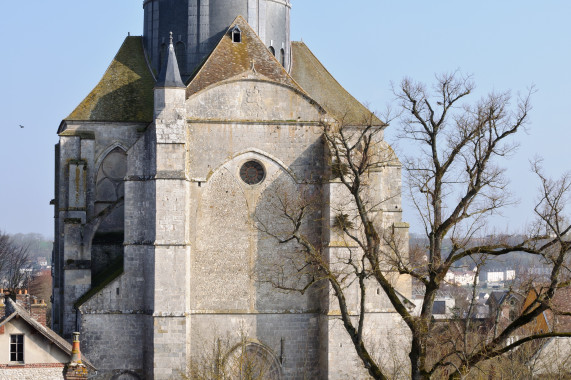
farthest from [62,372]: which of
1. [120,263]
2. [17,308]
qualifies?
[120,263]

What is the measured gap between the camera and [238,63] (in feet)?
124

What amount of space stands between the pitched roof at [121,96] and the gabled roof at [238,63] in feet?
8.31

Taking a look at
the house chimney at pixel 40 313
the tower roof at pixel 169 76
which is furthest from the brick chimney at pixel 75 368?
the tower roof at pixel 169 76

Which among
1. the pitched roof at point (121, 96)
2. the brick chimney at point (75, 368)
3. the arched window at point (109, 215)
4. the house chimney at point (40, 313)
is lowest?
the brick chimney at point (75, 368)

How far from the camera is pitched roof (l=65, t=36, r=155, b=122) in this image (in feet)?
131

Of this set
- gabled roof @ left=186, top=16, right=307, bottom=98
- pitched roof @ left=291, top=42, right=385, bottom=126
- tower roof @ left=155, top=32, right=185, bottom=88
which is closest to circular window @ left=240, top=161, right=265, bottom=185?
gabled roof @ left=186, top=16, right=307, bottom=98

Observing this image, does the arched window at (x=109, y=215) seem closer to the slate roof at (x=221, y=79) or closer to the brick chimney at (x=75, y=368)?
the slate roof at (x=221, y=79)

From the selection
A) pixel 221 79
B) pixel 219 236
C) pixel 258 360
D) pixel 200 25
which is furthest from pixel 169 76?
pixel 258 360

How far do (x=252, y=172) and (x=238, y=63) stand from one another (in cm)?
372

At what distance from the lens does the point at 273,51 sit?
41688 mm

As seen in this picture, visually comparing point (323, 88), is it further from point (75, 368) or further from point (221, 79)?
point (75, 368)

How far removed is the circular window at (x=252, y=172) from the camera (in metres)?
36.7

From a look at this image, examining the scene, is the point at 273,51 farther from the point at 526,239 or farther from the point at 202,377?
the point at 526,239

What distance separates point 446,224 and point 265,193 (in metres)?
10.3
